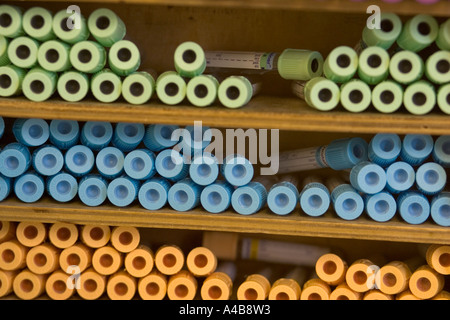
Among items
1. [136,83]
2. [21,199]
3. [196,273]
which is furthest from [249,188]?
[21,199]

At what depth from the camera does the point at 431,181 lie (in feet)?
4.79

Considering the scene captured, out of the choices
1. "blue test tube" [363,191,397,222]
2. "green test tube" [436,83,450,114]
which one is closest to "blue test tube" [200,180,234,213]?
"blue test tube" [363,191,397,222]

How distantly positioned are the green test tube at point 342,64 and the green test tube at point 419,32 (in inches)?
5.1

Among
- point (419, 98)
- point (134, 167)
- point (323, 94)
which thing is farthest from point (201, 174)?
point (419, 98)

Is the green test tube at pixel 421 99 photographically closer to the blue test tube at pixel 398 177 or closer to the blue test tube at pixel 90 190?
the blue test tube at pixel 398 177

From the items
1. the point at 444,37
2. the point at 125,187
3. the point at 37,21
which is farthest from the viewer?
the point at 125,187

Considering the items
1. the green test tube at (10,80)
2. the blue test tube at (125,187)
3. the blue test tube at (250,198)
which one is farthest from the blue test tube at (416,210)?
the green test tube at (10,80)

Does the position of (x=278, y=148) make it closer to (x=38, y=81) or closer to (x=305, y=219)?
(x=305, y=219)

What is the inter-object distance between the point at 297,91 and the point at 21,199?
85cm

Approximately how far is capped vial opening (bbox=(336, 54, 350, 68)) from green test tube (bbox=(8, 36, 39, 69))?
2.56ft

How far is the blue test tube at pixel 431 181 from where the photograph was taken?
1.45 metres

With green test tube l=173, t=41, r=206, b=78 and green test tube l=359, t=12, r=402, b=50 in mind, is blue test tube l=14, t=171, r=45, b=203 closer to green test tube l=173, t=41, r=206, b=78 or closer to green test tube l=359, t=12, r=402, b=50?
green test tube l=173, t=41, r=206, b=78

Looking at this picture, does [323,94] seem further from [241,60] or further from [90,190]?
[90,190]

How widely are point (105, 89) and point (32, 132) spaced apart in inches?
10.9
